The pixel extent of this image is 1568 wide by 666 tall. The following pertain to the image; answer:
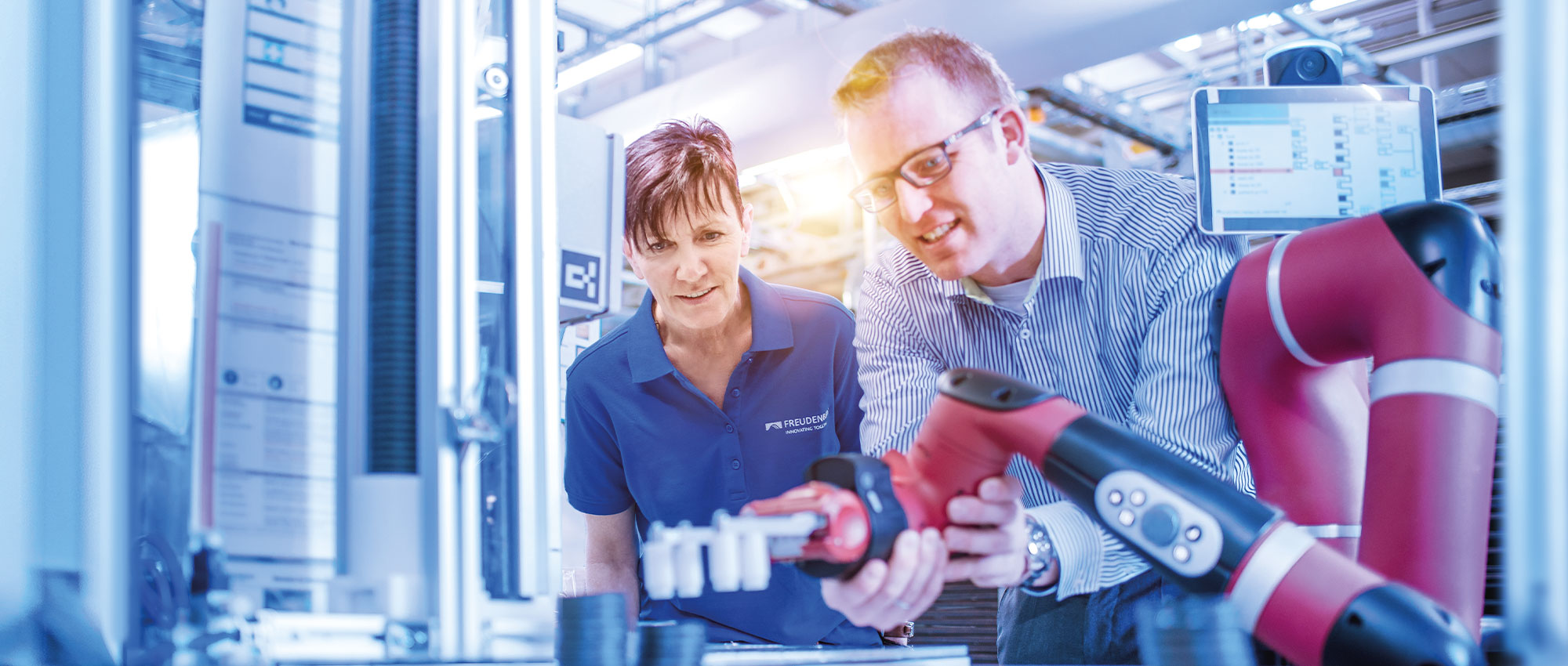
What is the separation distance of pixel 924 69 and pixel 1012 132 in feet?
0.54

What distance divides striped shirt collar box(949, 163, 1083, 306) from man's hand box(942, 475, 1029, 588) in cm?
42

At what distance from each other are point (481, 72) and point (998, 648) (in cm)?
113

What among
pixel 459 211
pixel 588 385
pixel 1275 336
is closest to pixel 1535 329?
pixel 1275 336

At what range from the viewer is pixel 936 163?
56.4 inches

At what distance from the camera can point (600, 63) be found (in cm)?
632

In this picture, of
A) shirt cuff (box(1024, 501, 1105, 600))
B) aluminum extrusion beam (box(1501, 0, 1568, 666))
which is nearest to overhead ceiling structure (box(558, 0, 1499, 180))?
shirt cuff (box(1024, 501, 1105, 600))

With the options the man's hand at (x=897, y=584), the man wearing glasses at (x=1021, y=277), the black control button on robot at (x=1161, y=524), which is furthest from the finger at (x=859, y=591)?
the man wearing glasses at (x=1021, y=277)

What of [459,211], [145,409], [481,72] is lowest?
[145,409]

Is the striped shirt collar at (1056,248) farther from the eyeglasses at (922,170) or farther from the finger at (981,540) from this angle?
the finger at (981,540)

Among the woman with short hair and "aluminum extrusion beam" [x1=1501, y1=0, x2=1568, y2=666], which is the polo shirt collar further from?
"aluminum extrusion beam" [x1=1501, y1=0, x2=1568, y2=666]

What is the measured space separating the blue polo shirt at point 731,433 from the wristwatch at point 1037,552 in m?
0.59

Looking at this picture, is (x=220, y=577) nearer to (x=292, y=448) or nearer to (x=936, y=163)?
(x=292, y=448)

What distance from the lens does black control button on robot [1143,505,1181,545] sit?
34.4 inches

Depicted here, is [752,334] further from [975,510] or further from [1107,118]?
[1107,118]
